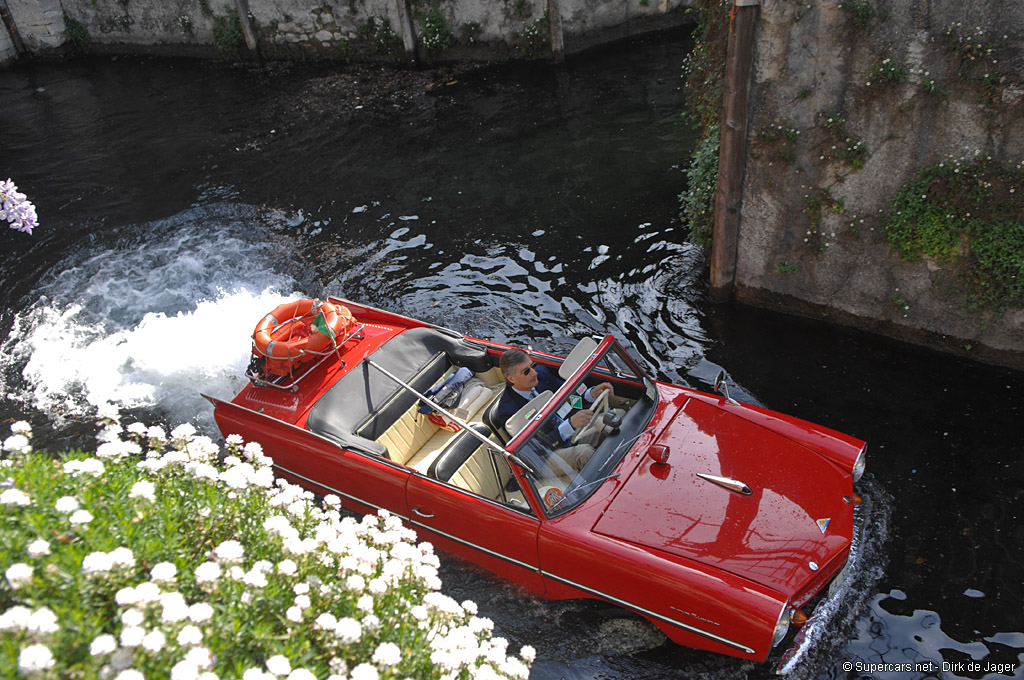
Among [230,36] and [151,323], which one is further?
[230,36]

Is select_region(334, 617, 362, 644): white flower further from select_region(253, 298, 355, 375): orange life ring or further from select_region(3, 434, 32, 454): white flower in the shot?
select_region(253, 298, 355, 375): orange life ring

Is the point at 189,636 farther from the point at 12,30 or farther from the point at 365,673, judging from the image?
the point at 12,30

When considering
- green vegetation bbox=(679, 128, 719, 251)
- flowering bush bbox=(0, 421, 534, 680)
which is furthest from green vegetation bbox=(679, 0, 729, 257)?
flowering bush bbox=(0, 421, 534, 680)

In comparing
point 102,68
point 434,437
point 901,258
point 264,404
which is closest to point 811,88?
point 901,258

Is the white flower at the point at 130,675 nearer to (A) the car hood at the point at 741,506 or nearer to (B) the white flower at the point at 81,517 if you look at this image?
(B) the white flower at the point at 81,517

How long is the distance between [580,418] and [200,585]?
3209mm

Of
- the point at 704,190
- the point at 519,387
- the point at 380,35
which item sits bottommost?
the point at 519,387

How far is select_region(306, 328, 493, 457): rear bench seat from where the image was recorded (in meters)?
6.03

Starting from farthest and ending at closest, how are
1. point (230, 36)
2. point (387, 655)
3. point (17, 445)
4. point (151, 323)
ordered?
point (230, 36) → point (151, 323) → point (17, 445) → point (387, 655)

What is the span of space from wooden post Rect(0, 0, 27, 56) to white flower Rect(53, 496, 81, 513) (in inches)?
896

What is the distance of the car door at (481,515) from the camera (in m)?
5.15

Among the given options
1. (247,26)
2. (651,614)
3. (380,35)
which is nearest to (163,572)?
(651,614)

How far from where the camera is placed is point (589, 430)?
5508 mm

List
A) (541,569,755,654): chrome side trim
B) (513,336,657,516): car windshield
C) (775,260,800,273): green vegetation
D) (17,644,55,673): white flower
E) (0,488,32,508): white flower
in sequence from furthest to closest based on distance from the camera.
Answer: (775,260,800,273): green vegetation, (513,336,657,516): car windshield, (541,569,755,654): chrome side trim, (0,488,32,508): white flower, (17,644,55,673): white flower
